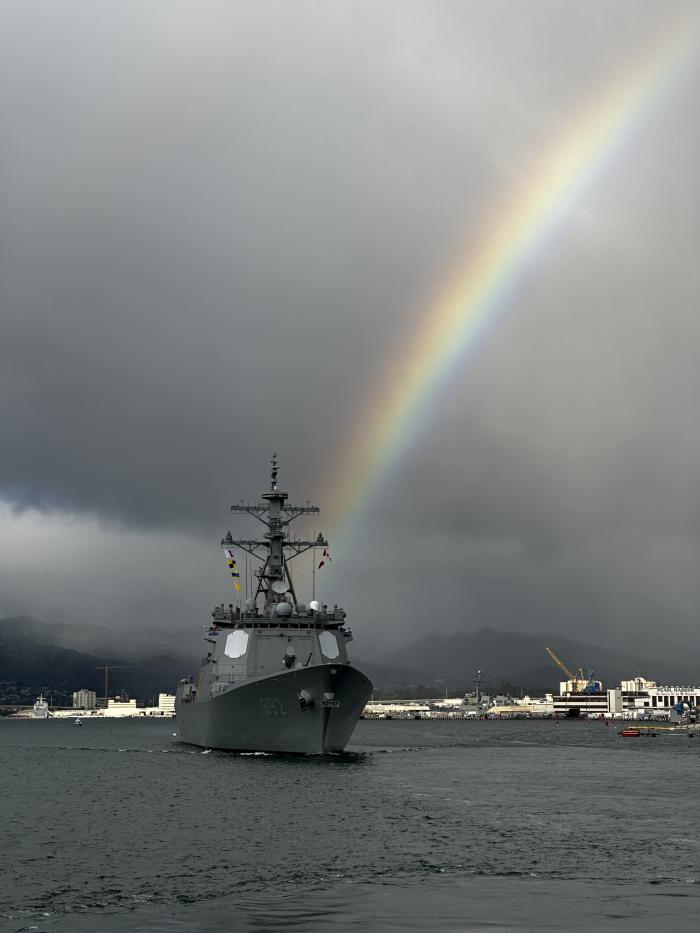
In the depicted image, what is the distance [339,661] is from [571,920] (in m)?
57.7

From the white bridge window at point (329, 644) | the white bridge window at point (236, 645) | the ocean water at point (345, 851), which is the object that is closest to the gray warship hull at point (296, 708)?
the ocean water at point (345, 851)

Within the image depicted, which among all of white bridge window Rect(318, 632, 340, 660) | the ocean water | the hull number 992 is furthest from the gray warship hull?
white bridge window Rect(318, 632, 340, 660)

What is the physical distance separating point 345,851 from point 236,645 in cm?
4542

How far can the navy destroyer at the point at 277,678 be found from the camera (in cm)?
7306

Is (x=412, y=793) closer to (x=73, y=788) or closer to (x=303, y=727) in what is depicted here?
(x=303, y=727)

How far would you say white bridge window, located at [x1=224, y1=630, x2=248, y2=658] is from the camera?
81375 millimetres

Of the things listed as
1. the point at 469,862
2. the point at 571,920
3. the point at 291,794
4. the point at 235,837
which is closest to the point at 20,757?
the point at 291,794

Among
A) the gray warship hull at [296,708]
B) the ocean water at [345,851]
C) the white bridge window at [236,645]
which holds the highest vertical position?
the white bridge window at [236,645]

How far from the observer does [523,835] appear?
41.0m

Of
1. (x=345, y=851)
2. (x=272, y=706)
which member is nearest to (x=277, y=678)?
(x=272, y=706)

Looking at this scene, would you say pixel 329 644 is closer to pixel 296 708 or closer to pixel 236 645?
pixel 236 645

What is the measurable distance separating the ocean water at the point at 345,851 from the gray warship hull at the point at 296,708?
228 centimetres

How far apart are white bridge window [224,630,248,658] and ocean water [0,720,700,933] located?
10.1m

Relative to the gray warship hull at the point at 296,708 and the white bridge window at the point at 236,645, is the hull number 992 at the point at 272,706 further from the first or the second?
the white bridge window at the point at 236,645
